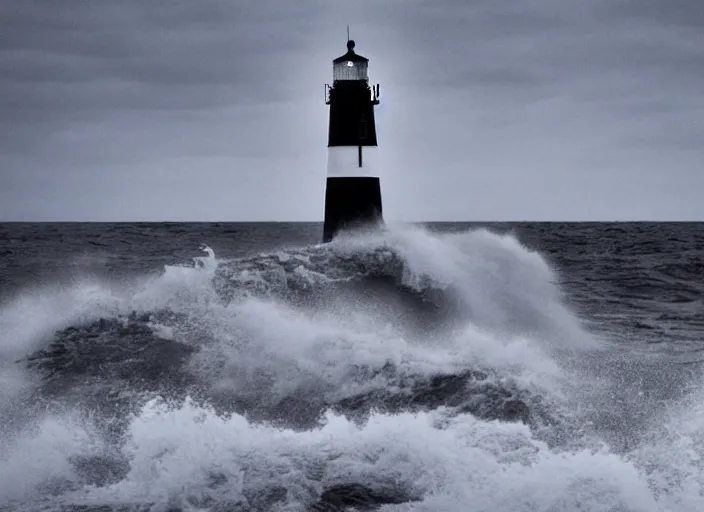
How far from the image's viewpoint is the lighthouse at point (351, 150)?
63.6ft

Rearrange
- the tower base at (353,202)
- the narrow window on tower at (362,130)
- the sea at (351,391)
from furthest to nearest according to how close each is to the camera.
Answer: the tower base at (353,202) < the narrow window on tower at (362,130) < the sea at (351,391)

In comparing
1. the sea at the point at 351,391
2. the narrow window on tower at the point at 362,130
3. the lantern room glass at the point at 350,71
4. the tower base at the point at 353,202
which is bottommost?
the sea at the point at 351,391

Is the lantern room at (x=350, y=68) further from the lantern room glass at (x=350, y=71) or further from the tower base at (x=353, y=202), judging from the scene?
the tower base at (x=353, y=202)

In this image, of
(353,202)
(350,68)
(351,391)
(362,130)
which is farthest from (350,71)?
(351,391)

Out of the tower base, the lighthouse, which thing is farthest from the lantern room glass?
the tower base

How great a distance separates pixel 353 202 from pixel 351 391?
A: 10.9m

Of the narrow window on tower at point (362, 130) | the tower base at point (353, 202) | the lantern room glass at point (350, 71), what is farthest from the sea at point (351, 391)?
the lantern room glass at point (350, 71)

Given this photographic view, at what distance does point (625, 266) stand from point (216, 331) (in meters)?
16.4

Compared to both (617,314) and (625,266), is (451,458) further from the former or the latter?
(625,266)

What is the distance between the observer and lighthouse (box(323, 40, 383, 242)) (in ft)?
63.6

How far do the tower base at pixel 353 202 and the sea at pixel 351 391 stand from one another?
2.65 metres

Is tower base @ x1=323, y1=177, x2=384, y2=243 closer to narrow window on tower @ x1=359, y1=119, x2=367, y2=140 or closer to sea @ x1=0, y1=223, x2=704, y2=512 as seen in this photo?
narrow window on tower @ x1=359, y1=119, x2=367, y2=140

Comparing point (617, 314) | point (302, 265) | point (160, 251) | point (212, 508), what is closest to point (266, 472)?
point (212, 508)

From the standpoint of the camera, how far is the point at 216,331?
1097 centimetres
